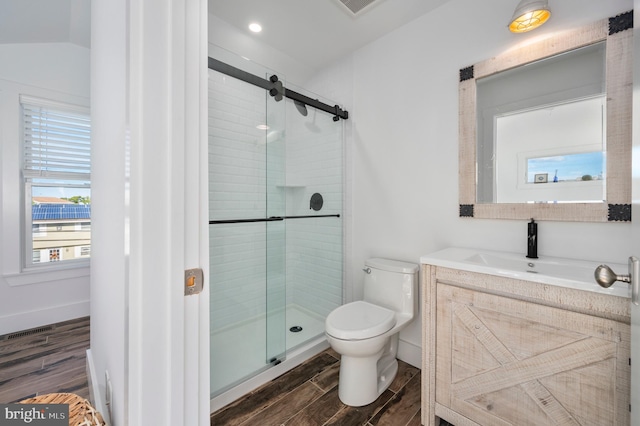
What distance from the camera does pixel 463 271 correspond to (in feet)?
4.28

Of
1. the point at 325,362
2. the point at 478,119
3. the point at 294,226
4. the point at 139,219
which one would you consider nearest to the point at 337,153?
the point at 294,226

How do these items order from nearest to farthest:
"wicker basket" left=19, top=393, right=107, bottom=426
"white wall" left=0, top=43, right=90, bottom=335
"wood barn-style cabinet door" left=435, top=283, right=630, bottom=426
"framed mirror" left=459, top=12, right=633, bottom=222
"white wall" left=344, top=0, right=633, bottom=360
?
"wicker basket" left=19, top=393, right=107, bottom=426 < "wood barn-style cabinet door" left=435, top=283, right=630, bottom=426 < "framed mirror" left=459, top=12, right=633, bottom=222 < "white wall" left=344, top=0, right=633, bottom=360 < "white wall" left=0, top=43, right=90, bottom=335

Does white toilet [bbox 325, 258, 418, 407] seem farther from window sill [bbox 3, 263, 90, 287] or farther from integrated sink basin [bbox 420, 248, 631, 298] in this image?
window sill [bbox 3, 263, 90, 287]

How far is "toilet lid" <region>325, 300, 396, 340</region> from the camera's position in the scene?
1521mm

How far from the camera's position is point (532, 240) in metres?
1.43

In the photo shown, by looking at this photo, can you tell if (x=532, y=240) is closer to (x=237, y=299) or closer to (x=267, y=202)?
(x=267, y=202)

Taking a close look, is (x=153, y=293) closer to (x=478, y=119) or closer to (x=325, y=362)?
(x=325, y=362)

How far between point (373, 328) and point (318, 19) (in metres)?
2.19

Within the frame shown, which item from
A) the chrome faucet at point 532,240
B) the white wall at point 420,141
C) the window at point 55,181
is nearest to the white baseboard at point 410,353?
the white wall at point 420,141

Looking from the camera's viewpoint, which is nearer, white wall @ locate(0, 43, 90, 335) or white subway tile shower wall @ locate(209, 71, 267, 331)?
white subway tile shower wall @ locate(209, 71, 267, 331)

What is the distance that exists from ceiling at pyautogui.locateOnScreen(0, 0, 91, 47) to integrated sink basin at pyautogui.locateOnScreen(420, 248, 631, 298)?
10.1 feet

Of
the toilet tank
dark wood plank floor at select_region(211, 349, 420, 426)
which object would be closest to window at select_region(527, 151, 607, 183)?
the toilet tank

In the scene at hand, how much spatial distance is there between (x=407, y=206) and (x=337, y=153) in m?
0.85

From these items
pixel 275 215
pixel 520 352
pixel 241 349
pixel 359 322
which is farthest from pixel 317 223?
pixel 520 352
